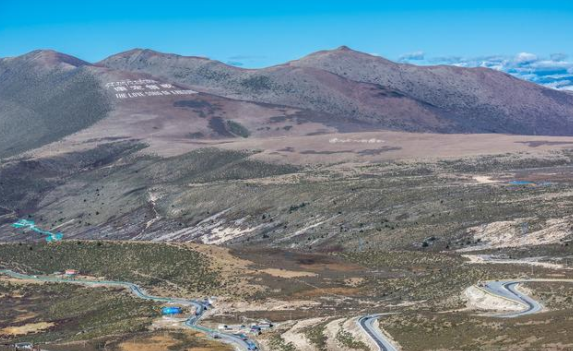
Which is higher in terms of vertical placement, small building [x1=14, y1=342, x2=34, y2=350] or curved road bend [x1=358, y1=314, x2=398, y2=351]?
curved road bend [x1=358, y1=314, x2=398, y2=351]

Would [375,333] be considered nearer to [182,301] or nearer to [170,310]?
[170,310]

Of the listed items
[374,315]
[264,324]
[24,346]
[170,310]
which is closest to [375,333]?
[374,315]

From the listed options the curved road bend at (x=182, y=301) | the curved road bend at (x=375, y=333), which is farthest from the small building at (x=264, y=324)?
the curved road bend at (x=375, y=333)

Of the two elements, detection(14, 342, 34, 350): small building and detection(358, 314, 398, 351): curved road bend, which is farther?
detection(14, 342, 34, 350): small building

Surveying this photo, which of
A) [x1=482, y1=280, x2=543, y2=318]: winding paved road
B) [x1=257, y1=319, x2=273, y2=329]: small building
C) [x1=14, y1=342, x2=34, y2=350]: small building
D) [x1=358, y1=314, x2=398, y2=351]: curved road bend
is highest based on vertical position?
[x1=482, y1=280, x2=543, y2=318]: winding paved road

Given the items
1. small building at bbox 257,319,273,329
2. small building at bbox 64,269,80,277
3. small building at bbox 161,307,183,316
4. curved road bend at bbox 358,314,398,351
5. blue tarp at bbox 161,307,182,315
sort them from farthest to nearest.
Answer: small building at bbox 64,269,80,277 < blue tarp at bbox 161,307,182,315 < small building at bbox 161,307,183,316 < small building at bbox 257,319,273,329 < curved road bend at bbox 358,314,398,351

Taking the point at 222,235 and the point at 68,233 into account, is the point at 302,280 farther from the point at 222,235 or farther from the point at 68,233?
the point at 68,233

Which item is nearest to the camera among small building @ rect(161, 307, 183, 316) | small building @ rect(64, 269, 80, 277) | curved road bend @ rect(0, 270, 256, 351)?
curved road bend @ rect(0, 270, 256, 351)

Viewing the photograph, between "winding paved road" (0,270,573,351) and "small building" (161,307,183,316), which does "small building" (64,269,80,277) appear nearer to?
"winding paved road" (0,270,573,351)

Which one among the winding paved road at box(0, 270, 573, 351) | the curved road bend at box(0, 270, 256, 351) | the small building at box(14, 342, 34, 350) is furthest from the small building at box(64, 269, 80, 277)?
the small building at box(14, 342, 34, 350)

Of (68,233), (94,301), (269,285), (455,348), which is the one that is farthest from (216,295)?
(68,233)
